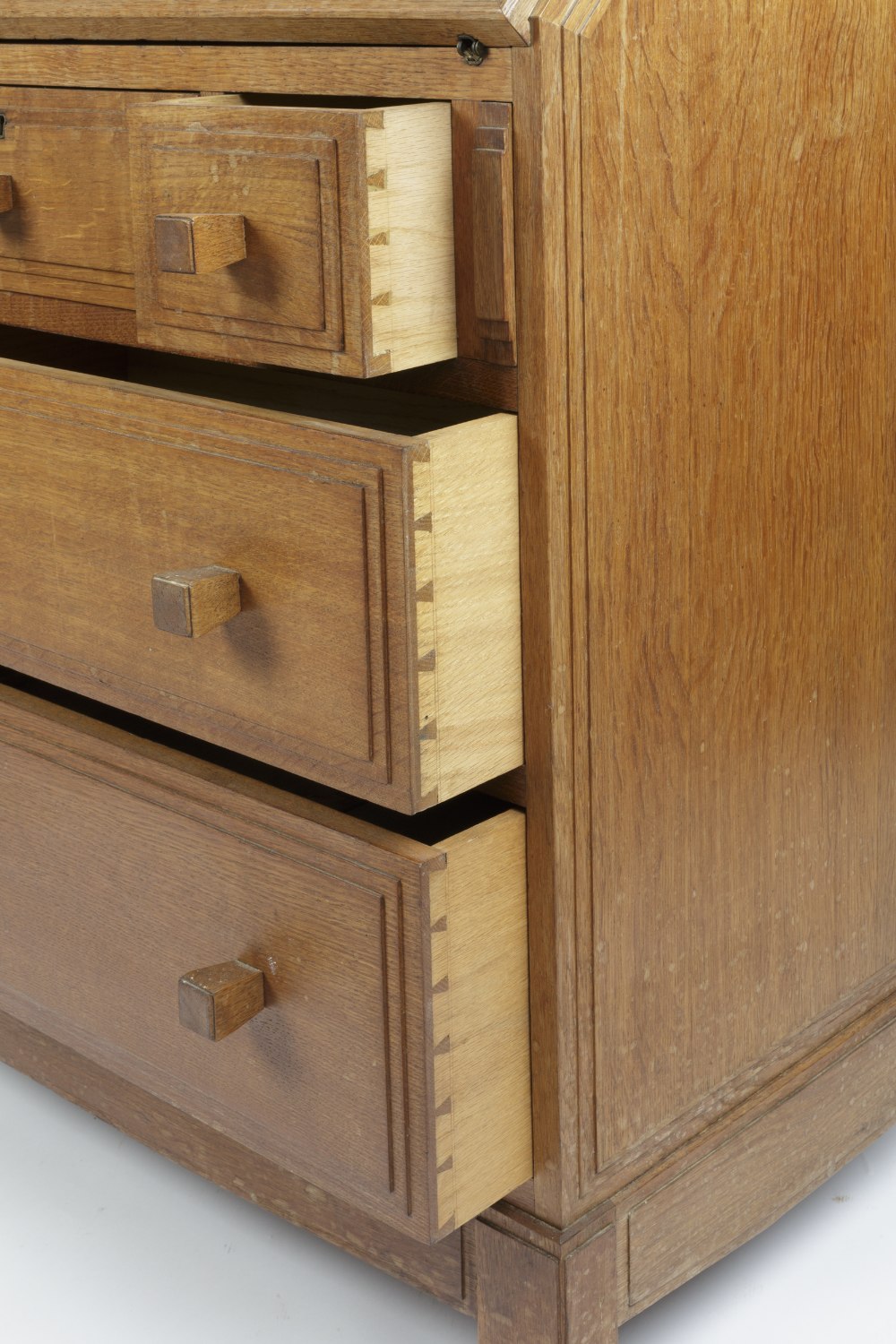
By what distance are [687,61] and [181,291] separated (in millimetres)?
263

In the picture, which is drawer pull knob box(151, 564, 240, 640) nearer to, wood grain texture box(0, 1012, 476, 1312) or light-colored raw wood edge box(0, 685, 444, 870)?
light-colored raw wood edge box(0, 685, 444, 870)

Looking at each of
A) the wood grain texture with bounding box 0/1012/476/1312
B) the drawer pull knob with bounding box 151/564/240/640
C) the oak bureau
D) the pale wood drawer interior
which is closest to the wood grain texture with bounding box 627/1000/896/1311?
the oak bureau

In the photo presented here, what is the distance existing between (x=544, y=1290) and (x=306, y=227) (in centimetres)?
56

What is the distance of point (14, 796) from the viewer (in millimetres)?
1029

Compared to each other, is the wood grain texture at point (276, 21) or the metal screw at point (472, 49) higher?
the wood grain texture at point (276, 21)

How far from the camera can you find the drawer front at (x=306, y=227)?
717 mm

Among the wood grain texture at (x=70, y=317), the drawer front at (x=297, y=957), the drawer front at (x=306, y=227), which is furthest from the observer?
the wood grain texture at (x=70, y=317)

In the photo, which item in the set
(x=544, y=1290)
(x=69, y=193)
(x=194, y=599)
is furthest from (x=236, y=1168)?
(x=69, y=193)

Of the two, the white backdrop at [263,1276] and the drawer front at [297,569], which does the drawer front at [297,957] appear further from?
the white backdrop at [263,1276]

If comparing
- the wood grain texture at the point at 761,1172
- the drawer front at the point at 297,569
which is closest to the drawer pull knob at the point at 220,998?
the drawer front at the point at 297,569

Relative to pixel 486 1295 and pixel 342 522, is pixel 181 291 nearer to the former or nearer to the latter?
pixel 342 522

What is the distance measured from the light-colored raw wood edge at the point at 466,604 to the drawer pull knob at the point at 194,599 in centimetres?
11

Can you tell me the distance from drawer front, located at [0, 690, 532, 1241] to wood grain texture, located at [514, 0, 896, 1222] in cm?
4

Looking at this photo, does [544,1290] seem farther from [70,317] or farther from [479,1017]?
[70,317]
